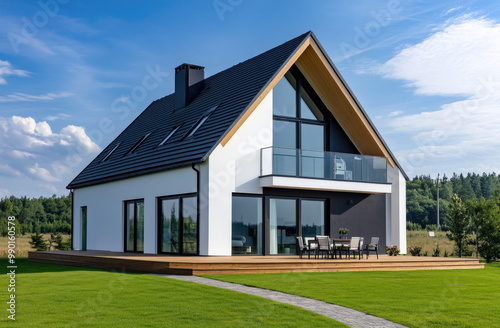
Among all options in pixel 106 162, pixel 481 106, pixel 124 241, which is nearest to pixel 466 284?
pixel 481 106

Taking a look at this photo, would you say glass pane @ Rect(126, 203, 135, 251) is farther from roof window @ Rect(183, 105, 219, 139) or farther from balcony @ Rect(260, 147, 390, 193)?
balcony @ Rect(260, 147, 390, 193)

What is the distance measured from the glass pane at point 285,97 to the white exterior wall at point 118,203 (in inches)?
155

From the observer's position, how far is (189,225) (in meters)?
17.6

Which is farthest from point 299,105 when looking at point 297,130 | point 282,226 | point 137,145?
point 137,145

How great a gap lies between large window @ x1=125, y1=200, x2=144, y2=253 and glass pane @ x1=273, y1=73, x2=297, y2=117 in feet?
19.5

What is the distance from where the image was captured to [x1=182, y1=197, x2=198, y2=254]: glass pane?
56.9ft

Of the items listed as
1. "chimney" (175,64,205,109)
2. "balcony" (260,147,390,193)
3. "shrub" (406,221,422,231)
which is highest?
"chimney" (175,64,205,109)

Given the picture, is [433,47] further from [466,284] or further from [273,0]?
[466,284]

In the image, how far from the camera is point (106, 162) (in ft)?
80.2

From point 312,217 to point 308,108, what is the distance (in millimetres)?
3892

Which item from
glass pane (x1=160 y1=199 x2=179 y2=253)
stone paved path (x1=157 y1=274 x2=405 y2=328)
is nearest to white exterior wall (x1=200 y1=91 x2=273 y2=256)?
glass pane (x1=160 y1=199 x2=179 y2=253)

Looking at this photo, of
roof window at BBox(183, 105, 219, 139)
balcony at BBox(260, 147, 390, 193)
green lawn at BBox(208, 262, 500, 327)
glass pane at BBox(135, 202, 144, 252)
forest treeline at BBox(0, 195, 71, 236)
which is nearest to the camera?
green lawn at BBox(208, 262, 500, 327)

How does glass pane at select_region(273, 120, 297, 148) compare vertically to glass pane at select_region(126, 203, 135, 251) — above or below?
above

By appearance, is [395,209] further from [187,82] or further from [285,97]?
[187,82]
